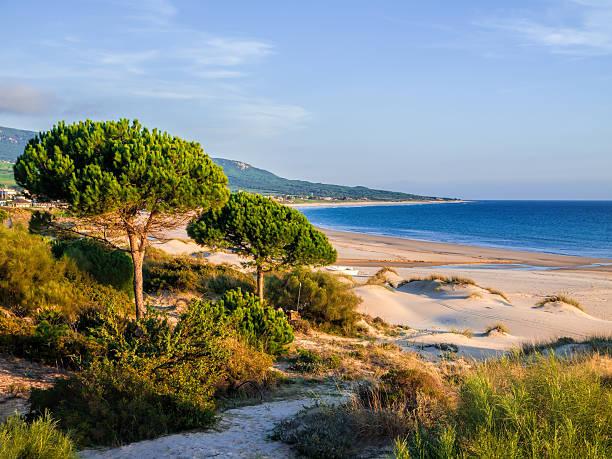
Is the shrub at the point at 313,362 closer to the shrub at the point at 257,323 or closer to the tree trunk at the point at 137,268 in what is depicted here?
the shrub at the point at 257,323

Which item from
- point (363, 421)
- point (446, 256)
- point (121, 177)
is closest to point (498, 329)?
point (363, 421)

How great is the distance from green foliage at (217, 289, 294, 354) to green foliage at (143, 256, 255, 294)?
6066 millimetres

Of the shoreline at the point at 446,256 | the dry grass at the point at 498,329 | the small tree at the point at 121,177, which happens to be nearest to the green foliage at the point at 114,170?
the small tree at the point at 121,177

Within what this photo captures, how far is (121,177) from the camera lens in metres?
9.70

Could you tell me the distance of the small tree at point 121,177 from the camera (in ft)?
31.2

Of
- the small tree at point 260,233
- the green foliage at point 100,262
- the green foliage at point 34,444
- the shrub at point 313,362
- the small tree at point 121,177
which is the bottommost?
the shrub at point 313,362

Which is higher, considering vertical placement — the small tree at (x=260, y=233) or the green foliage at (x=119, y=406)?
the small tree at (x=260, y=233)

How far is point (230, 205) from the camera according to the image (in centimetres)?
1565

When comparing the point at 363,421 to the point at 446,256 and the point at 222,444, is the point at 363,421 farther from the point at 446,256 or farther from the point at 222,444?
the point at 446,256

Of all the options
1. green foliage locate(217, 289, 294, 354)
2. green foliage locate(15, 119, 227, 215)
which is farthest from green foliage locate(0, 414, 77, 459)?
green foliage locate(217, 289, 294, 354)

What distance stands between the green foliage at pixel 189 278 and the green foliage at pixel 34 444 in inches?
498

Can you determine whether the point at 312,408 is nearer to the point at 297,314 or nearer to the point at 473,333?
the point at 297,314

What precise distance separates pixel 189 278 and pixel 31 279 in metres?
7.16

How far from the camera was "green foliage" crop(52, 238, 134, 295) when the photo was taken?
14.0 metres
